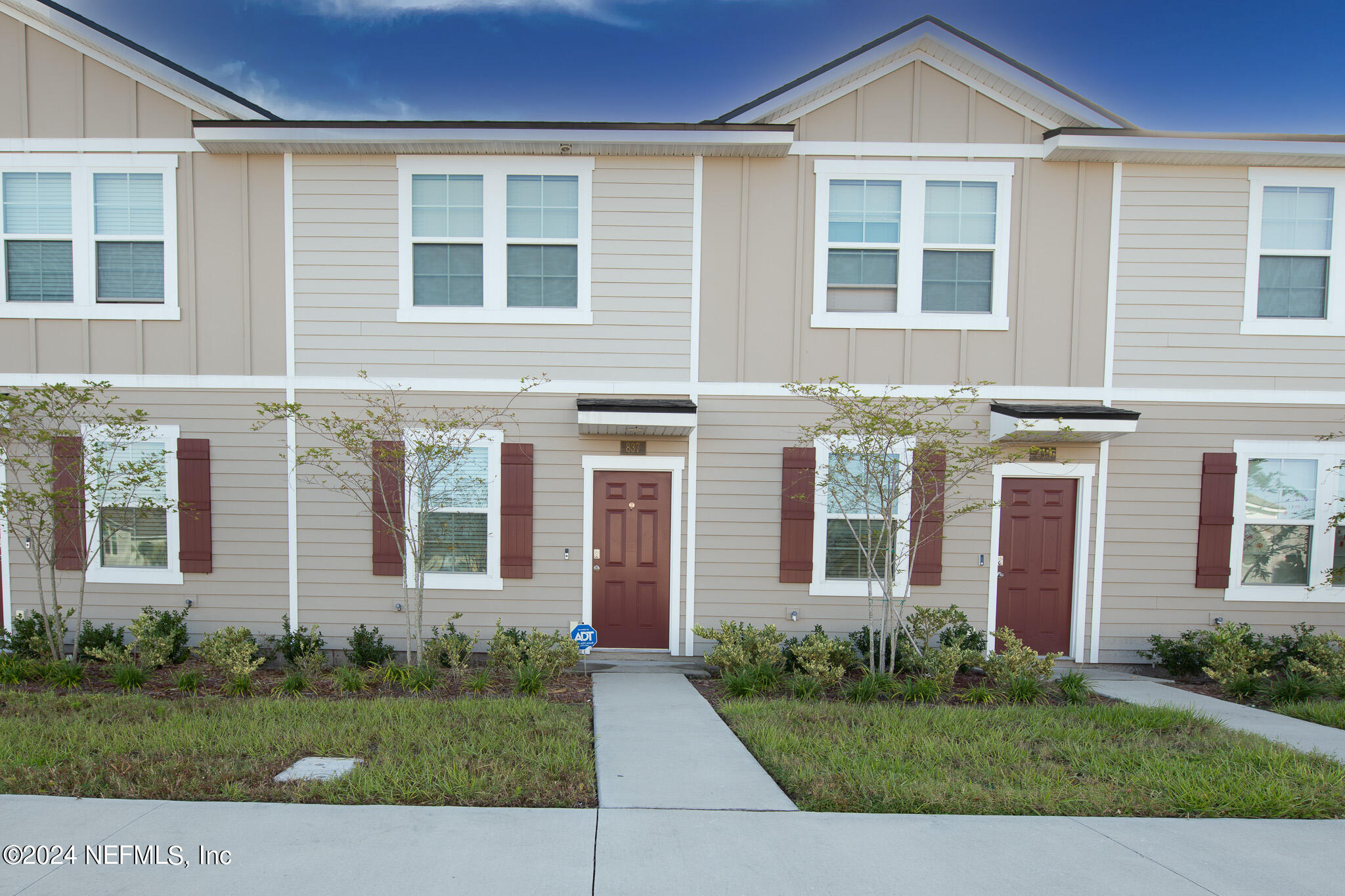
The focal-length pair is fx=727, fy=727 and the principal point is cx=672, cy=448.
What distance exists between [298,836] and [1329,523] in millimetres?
9790

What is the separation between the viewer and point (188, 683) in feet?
20.7

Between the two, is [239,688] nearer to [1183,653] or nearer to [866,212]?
[866,212]

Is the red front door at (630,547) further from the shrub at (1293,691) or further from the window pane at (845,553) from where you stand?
the shrub at (1293,691)

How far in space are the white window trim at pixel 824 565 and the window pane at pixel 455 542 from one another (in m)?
3.55

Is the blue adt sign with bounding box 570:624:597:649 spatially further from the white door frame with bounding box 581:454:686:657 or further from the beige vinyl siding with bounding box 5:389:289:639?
the beige vinyl siding with bounding box 5:389:289:639

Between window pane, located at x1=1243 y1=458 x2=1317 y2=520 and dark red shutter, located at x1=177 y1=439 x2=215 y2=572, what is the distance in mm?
11047

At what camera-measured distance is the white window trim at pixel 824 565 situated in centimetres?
768

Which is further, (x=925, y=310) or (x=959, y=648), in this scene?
(x=925, y=310)

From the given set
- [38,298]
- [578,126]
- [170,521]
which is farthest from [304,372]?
[578,126]

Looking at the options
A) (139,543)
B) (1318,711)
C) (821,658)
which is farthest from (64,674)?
(1318,711)

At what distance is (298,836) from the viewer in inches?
142

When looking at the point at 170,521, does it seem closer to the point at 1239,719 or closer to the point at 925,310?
the point at 925,310

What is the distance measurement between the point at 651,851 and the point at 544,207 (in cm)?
622

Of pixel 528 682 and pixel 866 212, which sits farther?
pixel 866 212
